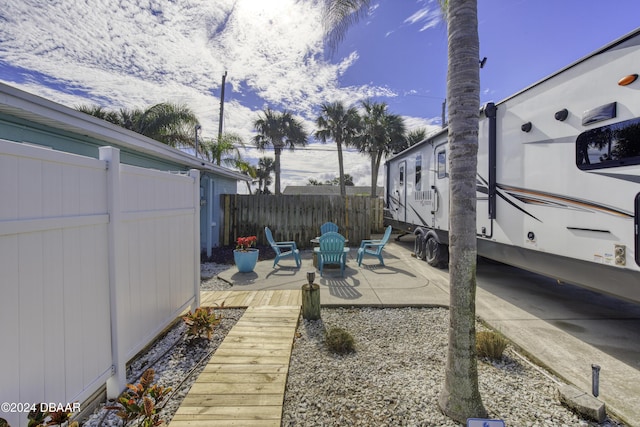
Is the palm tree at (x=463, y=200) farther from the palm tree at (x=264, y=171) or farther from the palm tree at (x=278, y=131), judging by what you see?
the palm tree at (x=264, y=171)

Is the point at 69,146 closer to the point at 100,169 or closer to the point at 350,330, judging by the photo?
the point at 100,169

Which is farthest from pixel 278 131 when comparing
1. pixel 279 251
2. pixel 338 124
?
pixel 279 251

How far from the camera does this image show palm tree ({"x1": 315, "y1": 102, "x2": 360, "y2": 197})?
19.6m

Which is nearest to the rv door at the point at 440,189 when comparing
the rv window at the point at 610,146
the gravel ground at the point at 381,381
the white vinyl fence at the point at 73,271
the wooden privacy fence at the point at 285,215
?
the rv window at the point at 610,146

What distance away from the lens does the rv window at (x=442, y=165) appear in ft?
19.8

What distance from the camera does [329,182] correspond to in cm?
5200

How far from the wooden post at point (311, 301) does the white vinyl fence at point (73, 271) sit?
1.57 meters

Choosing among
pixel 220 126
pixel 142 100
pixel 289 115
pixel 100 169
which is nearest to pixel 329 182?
pixel 289 115

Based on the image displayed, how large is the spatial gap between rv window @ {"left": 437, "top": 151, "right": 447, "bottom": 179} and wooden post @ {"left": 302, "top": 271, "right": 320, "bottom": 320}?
13.3 feet

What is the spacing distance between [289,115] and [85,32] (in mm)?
15150

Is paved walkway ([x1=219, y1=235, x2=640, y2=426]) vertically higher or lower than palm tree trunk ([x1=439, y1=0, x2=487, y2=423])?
lower

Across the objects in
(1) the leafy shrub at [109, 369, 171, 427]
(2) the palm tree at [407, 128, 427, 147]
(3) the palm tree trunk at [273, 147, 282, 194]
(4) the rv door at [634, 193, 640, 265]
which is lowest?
(1) the leafy shrub at [109, 369, 171, 427]

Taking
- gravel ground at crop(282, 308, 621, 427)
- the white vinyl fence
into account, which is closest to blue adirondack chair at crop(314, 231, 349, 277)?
gravel ground at crop(282, 308, 621, 427)

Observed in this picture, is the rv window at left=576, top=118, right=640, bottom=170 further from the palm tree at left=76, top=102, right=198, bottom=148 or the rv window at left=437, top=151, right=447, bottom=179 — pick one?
the palm tree at left=76, top=102, right=198, bottom=148
